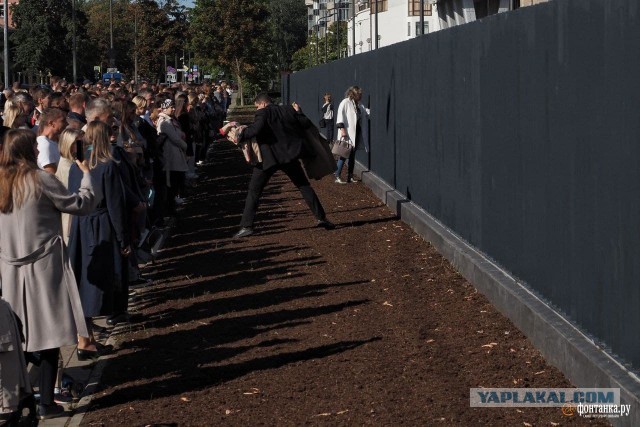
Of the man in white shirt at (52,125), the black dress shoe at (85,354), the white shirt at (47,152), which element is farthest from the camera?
the white shirt at (47,152)

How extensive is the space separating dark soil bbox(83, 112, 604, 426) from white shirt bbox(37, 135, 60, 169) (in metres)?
1.56

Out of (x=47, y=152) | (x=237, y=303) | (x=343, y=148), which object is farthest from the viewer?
(x=343, y=148)

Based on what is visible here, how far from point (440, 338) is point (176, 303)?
296 centimetres

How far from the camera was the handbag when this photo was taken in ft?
72.8

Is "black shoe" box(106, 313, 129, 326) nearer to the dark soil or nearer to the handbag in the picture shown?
the dark soil

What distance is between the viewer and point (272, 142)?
15867mm

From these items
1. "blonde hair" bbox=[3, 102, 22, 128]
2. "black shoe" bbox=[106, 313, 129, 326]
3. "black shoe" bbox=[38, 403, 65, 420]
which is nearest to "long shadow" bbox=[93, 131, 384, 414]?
"black shoe" bbox=[106, 313, 129, 326]

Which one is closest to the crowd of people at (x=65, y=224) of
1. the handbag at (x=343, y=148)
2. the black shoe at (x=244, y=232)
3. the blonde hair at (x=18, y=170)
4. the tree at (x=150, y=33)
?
the blonde hair at (x=18, y=170)

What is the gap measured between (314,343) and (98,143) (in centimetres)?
224

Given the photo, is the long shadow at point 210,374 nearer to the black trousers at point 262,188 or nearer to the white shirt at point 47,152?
the white shirt at point 47,152

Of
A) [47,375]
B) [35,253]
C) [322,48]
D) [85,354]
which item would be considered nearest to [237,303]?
[85,354]

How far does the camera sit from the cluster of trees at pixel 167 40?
8838cm

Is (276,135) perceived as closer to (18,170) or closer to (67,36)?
(18,170)

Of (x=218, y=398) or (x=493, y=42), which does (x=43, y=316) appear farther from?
(x=493, y=42)
